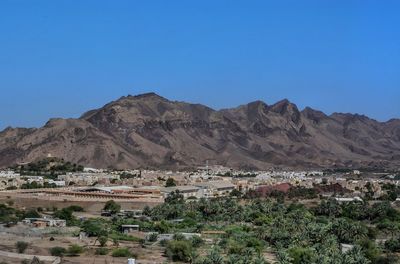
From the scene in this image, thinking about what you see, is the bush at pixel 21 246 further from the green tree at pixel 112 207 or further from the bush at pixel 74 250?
the green tree at pixel 112 207

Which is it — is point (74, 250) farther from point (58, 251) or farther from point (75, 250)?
point (58, 251)

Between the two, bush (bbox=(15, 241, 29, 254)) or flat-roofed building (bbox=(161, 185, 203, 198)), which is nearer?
bush (bbox=(15, 241, 29, 254))

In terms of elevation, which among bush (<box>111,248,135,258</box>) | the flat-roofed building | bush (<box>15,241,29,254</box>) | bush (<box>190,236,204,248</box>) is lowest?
bush (<box>111,248,135,258</box>)

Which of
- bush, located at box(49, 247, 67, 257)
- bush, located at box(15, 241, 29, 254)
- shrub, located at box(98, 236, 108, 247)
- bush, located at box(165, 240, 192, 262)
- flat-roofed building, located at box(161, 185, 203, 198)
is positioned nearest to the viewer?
bush, located at box(165, 240, 192, 262)

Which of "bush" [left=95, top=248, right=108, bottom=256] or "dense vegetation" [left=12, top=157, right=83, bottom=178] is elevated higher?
"dense vegetation" [left=12, top=157, right=83, bottom=178]

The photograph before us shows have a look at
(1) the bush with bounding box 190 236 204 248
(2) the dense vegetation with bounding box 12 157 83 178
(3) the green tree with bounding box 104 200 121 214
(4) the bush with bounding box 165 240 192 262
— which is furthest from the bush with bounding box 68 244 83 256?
(2) the dense vegetation with bounding box 12 157 83 178

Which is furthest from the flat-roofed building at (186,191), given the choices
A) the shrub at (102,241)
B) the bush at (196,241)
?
the bush at (196,241)

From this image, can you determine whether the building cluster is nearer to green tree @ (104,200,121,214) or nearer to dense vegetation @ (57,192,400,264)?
green tree @ (104,200,121,214)

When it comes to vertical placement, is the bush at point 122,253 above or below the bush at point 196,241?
below

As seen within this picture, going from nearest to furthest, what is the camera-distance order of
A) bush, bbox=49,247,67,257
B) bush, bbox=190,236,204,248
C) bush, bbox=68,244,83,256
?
bush, bbox=49,247,67,257
bush, bbox=68,244,83,256
bush, bbox=190,236,204,248

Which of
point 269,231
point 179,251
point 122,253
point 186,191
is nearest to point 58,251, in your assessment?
point 122,253

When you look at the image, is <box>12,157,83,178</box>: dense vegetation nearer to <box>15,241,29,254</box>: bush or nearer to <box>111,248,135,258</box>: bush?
<box>15,241,29,254</box>: bush
